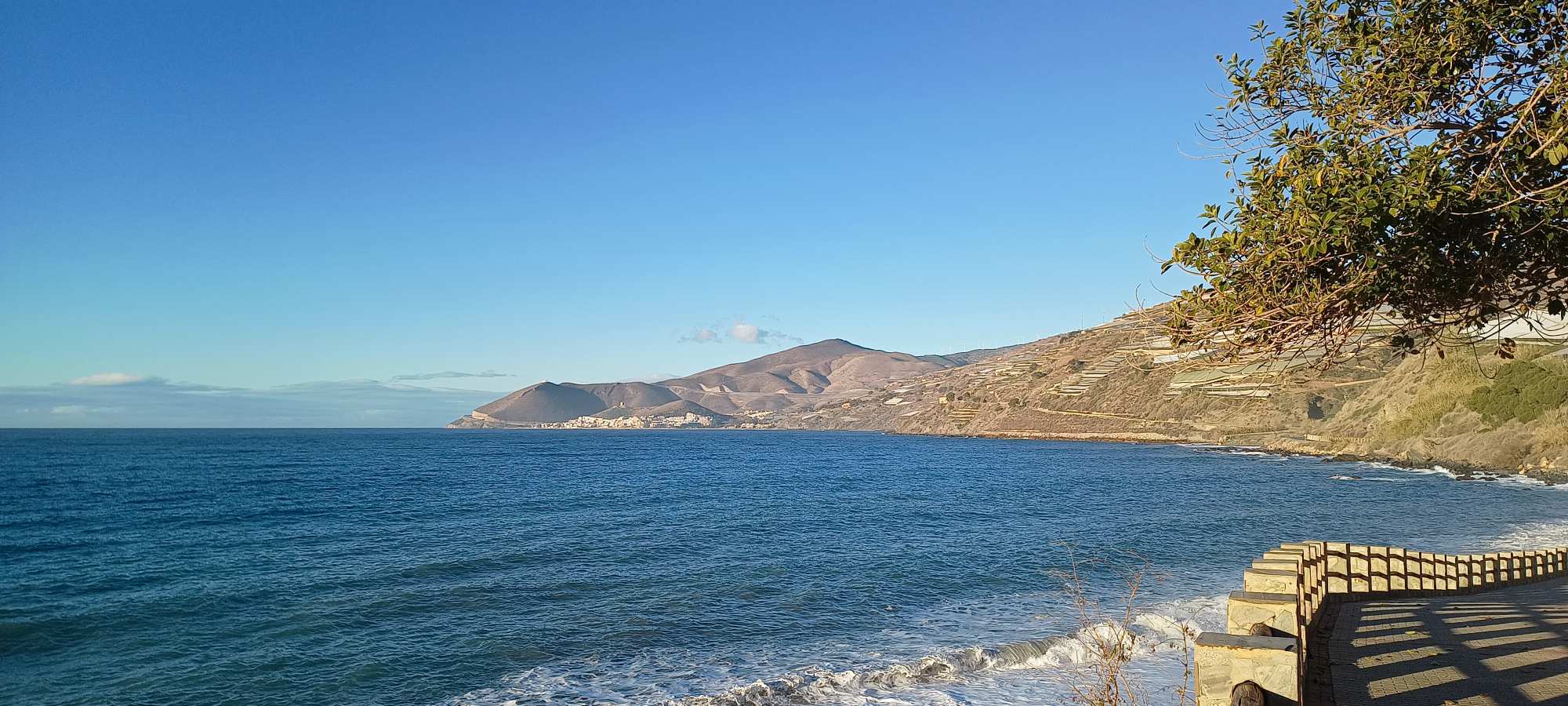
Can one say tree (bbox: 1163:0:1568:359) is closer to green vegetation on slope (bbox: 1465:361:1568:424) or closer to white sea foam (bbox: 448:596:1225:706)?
white sea foam (bbox: 448:596:1225:706)

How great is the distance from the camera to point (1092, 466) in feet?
241

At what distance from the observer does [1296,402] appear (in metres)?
106

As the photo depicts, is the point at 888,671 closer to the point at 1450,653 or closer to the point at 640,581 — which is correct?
the point at 1450,653

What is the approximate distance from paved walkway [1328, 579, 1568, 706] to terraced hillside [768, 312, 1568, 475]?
2.99 metres

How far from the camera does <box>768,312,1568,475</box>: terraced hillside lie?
10930 millimetres

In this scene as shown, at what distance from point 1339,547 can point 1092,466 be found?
210 feet

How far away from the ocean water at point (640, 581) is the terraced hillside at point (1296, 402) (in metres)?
4.25

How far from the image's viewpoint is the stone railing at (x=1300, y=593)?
16.0 ft

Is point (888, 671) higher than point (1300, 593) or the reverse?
the reverse

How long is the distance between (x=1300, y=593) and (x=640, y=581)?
51.0 feet

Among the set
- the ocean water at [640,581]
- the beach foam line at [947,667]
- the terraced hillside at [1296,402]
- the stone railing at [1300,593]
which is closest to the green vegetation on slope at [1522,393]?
the terraced hillside at [1296,402]

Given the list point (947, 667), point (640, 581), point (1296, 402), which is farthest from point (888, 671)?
point (1296, 402)

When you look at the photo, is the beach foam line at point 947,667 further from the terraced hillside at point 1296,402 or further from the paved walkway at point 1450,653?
the terraced hillside at point 1296,402

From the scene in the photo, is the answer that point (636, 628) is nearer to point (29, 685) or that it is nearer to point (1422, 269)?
point (29, 685)
